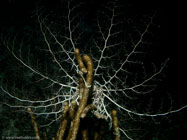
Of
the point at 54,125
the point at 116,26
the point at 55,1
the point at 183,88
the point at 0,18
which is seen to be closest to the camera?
the point at 116,26

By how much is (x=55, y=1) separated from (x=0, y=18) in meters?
3.04

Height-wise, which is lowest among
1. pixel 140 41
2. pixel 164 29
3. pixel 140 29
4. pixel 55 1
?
pixel 140 41

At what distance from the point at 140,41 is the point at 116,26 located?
1.78ft

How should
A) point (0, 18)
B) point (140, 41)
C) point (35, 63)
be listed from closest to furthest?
point (140, 41)
point (35, 63)
point (0, 18)

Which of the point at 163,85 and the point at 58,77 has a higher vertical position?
the point at 58,77

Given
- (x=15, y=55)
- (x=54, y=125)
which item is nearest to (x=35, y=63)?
(x=15, y=55)

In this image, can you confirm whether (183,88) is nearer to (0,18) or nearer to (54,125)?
(54,125)

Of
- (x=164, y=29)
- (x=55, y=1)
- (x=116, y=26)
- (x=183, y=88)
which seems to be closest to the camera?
(x=116, y=26)

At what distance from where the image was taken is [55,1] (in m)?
5.79

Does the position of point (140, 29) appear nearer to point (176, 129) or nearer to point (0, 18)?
point (176, 129)

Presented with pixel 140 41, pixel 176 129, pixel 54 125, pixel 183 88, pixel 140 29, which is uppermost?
pixel 140 29

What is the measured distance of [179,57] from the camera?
15.0 ft

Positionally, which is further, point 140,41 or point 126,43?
point 126,43

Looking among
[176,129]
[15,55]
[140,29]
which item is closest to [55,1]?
[15,55]
